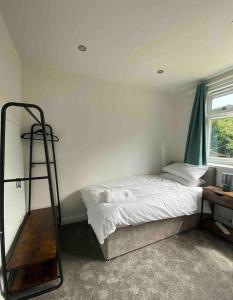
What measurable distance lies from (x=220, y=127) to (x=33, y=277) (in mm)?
3324

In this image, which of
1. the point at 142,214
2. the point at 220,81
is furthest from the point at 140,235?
the point at 220,81

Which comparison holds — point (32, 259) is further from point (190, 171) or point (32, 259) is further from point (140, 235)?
point (190, 171)

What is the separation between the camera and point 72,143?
100 inches

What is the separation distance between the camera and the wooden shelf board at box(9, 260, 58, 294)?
1.35m

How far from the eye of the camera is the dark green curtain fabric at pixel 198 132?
8.84ft

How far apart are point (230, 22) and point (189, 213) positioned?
2262 mm

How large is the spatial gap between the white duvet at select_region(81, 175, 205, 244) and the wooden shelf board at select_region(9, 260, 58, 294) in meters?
0.54

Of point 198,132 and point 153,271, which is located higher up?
point 198,132

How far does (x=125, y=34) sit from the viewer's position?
165cm

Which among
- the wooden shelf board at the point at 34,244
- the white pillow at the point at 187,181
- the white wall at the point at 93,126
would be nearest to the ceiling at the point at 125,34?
the white wall at the point at 93,126

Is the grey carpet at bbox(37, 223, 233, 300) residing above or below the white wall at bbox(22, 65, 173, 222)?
below

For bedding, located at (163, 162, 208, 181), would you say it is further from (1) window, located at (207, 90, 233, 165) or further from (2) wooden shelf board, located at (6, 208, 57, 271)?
(2) wooden shelf board, located at (6, 208, 57, 271)

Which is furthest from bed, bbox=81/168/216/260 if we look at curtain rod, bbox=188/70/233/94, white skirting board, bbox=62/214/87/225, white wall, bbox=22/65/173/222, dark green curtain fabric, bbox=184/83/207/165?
curtain rod, bbox=188/70/233/94

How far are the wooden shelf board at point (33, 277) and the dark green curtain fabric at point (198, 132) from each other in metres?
2.59
